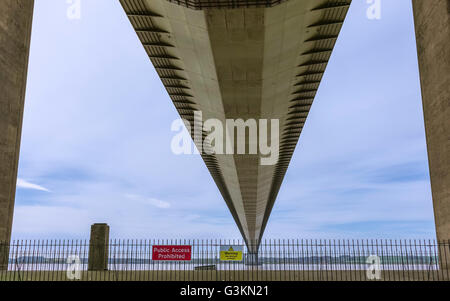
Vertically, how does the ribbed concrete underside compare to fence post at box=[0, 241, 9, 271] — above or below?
above

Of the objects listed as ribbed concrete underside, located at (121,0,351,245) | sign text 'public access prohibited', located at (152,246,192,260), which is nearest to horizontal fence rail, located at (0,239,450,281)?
sign text 'public access prohibited', located at (152,246,192,260)

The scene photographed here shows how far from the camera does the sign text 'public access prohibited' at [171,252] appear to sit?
19469 mm

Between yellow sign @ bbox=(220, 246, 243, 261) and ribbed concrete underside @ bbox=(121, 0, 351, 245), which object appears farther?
yellow sign @ bbox=(220, 246, 243, 261)

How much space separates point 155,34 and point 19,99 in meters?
9.19

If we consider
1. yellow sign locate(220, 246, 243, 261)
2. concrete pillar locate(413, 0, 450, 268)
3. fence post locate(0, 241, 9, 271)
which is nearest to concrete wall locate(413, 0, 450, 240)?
concrete pillar locate(413, 0, 450, 268)

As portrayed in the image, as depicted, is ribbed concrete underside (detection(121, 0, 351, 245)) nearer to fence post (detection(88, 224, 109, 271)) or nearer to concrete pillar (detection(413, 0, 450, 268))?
concrete pillar (detection(413, 0, 450, 268))

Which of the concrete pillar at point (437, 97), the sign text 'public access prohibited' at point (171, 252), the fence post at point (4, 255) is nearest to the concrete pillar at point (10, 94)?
the fence post at point (4, 255)

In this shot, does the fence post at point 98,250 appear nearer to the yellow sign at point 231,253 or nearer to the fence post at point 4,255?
the fence post at point 4,255

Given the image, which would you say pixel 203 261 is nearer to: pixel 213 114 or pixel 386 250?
pixel 386 250

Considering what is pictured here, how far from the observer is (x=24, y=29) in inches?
959

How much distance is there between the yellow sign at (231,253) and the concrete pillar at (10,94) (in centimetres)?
1146

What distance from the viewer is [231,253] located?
19.5m

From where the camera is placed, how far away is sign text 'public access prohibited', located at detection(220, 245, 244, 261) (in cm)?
1923
